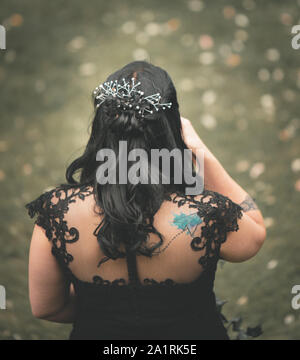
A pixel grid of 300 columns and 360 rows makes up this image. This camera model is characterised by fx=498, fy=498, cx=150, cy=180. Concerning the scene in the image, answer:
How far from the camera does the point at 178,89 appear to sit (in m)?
4.38

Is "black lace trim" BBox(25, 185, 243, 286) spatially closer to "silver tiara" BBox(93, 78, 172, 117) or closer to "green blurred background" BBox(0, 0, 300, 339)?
"silver tiara" BBox(93, 78, 172, 117)

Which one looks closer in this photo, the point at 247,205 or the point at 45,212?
the point at 45,212

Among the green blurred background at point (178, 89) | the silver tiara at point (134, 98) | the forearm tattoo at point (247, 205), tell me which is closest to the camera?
the silver tiara at point (134, 98)

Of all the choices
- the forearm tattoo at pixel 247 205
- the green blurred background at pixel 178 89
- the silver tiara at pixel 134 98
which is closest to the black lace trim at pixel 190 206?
the forearm tattoo at pixel 247 205

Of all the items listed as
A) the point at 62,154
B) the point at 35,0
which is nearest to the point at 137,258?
the point at 62,154

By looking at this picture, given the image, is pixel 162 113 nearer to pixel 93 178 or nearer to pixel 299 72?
Answer: pixel 93 178

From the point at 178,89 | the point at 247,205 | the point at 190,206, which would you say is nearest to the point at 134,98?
the point at 190,206

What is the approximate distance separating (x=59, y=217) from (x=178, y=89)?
119 inches

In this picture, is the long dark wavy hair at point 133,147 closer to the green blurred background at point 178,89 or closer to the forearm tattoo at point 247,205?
the forearm tattoo at point 247,205

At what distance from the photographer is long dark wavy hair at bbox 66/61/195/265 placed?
1494mm

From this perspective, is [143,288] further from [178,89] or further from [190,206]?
[178,89]

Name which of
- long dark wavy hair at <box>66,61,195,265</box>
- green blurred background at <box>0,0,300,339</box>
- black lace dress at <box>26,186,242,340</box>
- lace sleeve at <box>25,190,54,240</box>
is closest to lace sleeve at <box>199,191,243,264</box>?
black lace dress at <box>26,186,242,340</box>

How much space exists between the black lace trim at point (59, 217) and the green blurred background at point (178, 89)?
196 cm

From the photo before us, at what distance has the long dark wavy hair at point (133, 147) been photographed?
1.49 metres
